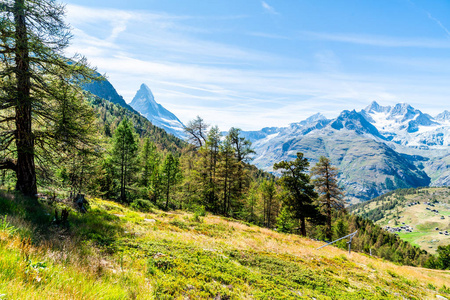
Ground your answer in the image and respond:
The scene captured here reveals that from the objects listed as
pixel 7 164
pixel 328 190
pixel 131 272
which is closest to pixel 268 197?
pixel 328 190

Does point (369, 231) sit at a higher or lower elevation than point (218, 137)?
lower

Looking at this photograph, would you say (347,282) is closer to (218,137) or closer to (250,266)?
(250,266)

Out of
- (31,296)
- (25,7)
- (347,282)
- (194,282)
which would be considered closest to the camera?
(31,296)

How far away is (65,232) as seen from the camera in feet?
25.8

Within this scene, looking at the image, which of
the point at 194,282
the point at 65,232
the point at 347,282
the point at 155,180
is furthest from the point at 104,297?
the point at 155,180

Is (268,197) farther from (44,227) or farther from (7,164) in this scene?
(44,227)

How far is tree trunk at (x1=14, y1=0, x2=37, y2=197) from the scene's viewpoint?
31.3 feet

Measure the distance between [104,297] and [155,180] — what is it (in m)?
40.8

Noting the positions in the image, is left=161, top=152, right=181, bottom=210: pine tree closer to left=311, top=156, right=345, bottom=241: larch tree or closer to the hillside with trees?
the hillside with trees

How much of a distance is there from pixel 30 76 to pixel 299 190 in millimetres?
28969

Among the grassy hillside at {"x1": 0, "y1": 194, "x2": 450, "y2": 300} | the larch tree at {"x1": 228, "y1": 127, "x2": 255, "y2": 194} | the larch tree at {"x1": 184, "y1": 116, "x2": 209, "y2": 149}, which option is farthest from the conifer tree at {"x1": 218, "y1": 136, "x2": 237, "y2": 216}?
the grassy hillside at {"x1": 0, "y1": 194, "x2": 450, "y2": 300}

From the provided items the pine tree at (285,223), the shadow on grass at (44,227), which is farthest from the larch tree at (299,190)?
the shadow on grass at (44,227)

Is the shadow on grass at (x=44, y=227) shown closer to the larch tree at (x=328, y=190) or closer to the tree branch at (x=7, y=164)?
the tree branch at (x=7, y=164)

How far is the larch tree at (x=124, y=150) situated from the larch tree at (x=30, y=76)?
1764cm
